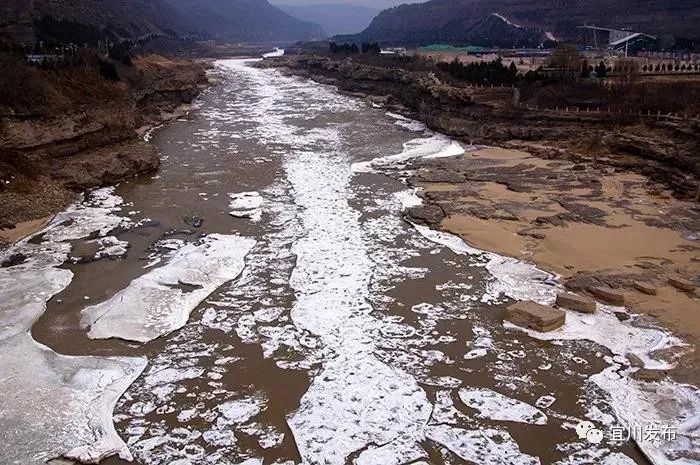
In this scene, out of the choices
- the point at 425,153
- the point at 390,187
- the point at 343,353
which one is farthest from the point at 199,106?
the point at 343,353

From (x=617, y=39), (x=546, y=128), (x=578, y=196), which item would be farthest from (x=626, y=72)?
(x=617, y=39)

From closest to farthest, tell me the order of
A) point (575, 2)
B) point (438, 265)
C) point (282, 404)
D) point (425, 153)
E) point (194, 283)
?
point (282, 404) < point (194, 283) < point (438, 265) < point (425, 153) < point (575, 2)

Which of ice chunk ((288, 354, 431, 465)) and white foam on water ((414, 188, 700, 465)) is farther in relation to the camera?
white foam on water ((414, 188, 700, 465))

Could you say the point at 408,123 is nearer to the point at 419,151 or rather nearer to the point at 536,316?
the point at 419,151

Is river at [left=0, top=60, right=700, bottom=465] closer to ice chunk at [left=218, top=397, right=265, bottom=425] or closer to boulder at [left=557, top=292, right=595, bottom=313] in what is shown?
ice chunk at [left=218, top=397, right=265, bottom=425]

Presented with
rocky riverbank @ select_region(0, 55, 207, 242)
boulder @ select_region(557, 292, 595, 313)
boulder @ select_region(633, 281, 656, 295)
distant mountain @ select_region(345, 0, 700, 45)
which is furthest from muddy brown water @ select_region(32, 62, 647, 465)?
distant mountain @ select_region(345, 0, 700, 45)

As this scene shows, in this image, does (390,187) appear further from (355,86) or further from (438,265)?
(355,86)

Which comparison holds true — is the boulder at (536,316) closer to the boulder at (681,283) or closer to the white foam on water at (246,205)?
the boulder at (681,283)
